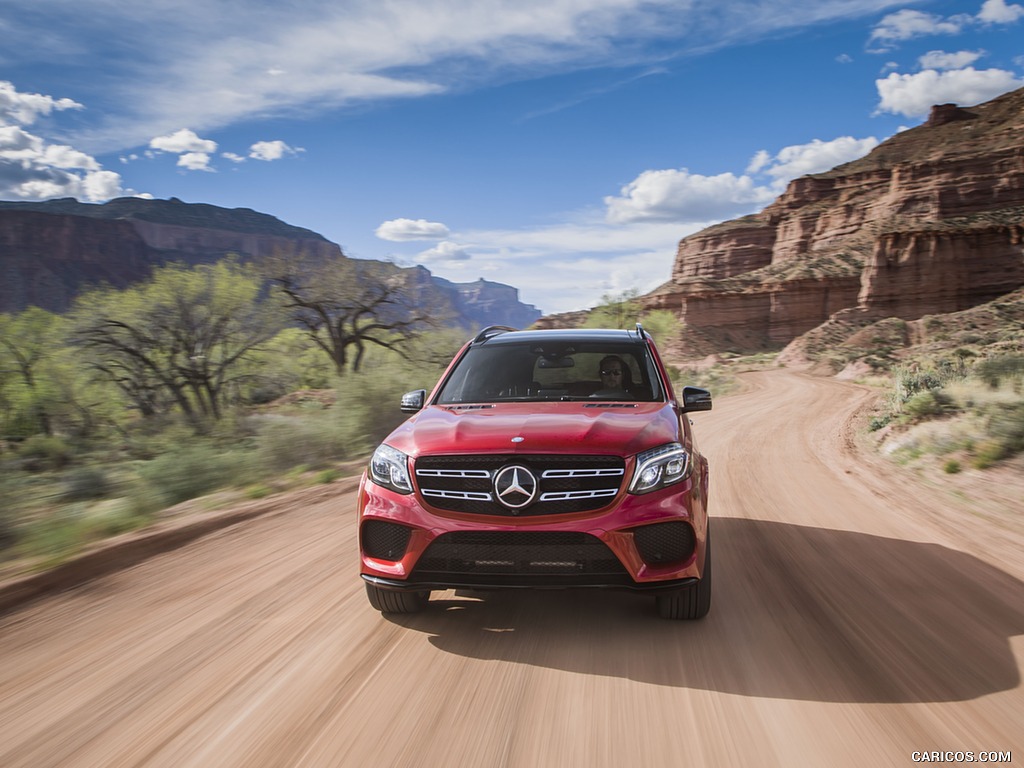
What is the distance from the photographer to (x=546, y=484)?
10.6 feet

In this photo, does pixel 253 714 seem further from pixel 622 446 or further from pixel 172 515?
pixel 172 515

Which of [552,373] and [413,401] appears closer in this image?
[413,401]

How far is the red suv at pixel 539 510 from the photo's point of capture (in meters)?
3.19

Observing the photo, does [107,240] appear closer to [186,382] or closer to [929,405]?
[186,382]

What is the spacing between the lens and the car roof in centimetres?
507

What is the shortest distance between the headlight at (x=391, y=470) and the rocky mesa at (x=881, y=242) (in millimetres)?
62725

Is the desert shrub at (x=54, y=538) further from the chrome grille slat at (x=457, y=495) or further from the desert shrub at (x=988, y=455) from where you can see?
the desert shrub at (x=988, y=455)

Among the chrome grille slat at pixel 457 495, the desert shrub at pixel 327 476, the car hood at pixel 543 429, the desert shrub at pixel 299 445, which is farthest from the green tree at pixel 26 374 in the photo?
the chrome grille slat at pixel 457 495

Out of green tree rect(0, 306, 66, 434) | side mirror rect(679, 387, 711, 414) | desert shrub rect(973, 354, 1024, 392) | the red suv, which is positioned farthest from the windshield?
green tree rect(0, 306, 66, 434)

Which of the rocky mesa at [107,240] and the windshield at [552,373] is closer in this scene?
the windshield at [552,373]

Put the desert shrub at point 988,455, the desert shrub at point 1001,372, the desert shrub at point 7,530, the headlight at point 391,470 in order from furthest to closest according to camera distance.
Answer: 1. the desert shrub at point 1001,372
2. the desert shrub at point 988,455
3. the desert shrub at point 7,530
4. the headlight at point 391,470

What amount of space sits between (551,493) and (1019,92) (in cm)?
10536

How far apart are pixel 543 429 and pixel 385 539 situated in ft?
3.27

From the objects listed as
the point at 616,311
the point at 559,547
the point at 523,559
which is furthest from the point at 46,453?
the point at 616,311
